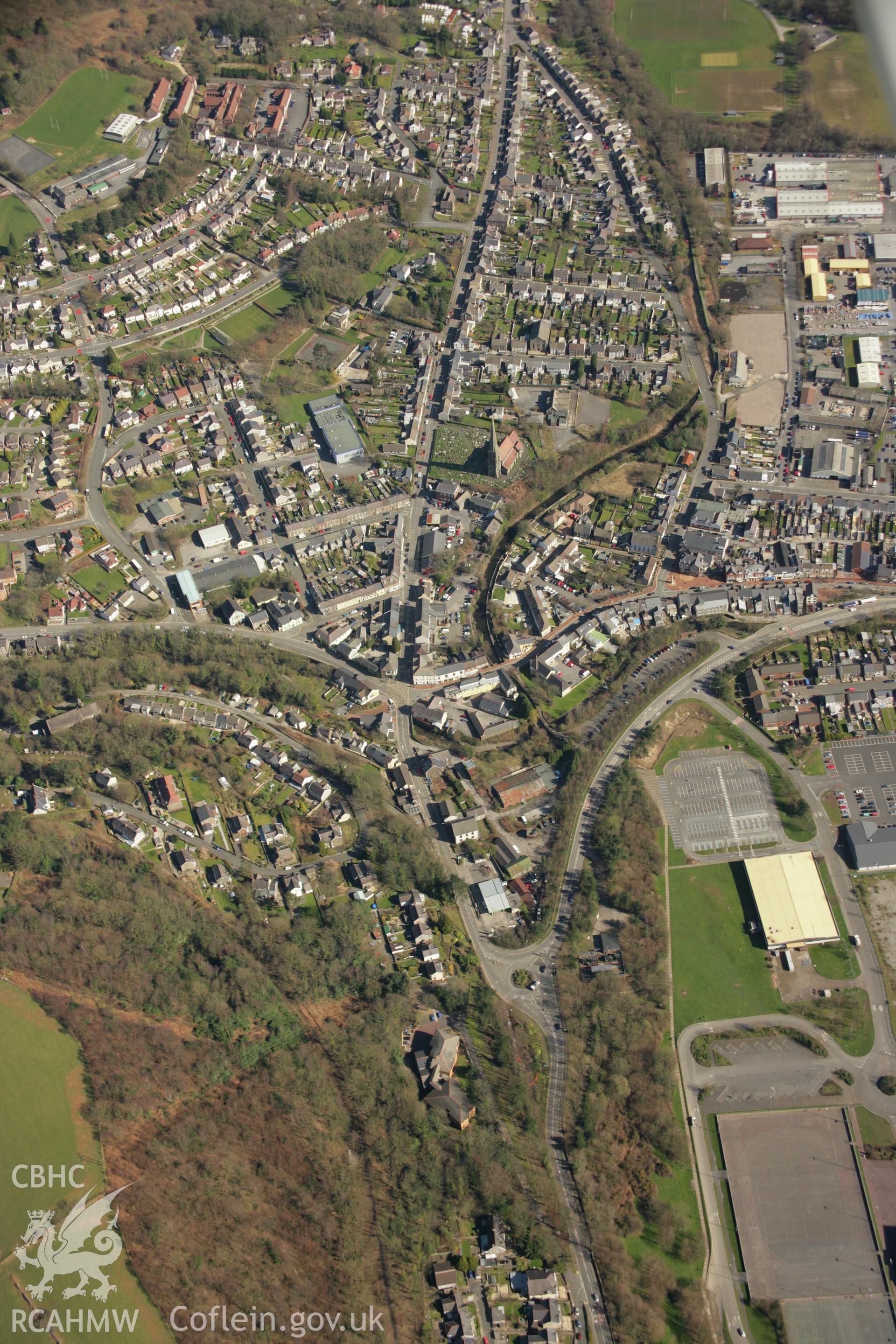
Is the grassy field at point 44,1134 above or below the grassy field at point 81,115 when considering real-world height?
below

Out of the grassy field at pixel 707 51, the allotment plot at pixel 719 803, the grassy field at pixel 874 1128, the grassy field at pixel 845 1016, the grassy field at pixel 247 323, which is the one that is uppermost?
the grassy field at pixel 707 51

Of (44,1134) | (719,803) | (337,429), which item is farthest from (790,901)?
(337,429)

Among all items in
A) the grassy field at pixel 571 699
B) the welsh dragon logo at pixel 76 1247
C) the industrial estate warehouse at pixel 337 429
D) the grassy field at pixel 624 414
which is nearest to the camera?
the welsh dragon logo at pixel 76 1247

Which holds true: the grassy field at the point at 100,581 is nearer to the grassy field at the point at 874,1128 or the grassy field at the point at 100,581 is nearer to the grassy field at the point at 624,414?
the grassy field at the point at 624,414

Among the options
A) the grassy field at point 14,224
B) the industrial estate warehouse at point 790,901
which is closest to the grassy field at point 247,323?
the grassy field at point 14,224

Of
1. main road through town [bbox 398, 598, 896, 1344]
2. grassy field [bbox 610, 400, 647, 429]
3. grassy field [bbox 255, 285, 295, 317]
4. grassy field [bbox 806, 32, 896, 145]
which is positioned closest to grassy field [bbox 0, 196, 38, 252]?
grassy field [bbox 255, 285, 295, 317]

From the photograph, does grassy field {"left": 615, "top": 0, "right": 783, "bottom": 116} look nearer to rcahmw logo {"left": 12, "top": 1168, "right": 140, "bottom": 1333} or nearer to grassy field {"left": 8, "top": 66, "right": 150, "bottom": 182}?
grassy field {"left": 8, "top": 66, "right": 150, "bottom": 182}
